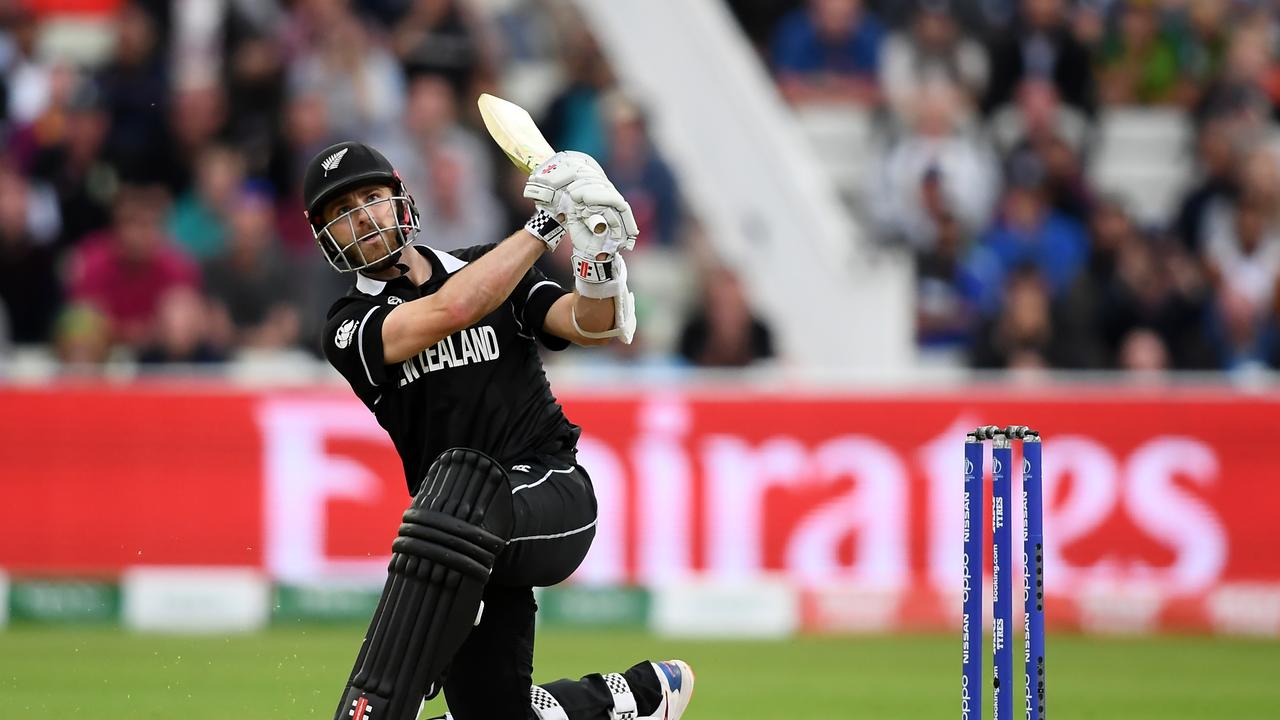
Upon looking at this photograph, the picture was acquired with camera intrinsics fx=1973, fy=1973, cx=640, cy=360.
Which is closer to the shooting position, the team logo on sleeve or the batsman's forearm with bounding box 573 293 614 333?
the team logo on sleeve

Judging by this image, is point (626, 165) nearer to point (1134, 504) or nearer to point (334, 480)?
point (334, 480)

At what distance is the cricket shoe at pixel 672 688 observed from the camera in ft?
18.3

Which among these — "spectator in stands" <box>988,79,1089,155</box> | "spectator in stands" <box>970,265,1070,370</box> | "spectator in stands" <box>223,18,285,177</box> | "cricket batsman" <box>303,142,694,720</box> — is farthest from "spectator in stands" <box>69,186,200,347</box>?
"cricket batsman" <box>303,142,694,720</box>

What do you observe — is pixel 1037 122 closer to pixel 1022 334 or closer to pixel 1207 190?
pixel 1207 190

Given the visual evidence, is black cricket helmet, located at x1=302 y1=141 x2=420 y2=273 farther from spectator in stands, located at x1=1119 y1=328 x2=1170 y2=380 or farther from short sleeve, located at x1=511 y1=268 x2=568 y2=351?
spectator in stands, located at x1=1119 y1=328 x2=1170 y2=380

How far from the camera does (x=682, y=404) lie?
1049cm

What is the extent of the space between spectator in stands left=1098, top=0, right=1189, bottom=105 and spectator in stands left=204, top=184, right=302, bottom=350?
582 cm

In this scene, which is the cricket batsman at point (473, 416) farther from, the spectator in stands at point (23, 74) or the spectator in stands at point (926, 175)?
the spectator in stands at point (23, 74)

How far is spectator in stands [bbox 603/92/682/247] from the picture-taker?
38.4ft

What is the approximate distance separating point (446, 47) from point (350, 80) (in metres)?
0.67

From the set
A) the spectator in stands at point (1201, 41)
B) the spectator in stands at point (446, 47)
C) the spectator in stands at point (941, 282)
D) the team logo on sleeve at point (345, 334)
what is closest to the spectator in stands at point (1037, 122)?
the spectator in stands at point (1201, 41)

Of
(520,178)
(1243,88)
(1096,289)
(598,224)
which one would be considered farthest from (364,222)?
(1243,88)

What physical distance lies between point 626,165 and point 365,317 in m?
6.70

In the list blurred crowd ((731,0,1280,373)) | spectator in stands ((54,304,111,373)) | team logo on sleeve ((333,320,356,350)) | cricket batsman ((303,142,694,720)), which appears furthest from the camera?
blurred crowd ((731,0,1280,373))
